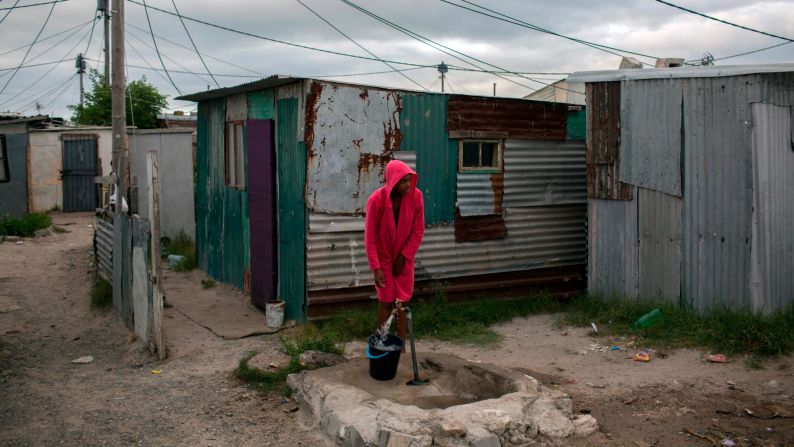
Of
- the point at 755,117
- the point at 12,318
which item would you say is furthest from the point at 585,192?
the point at 12,318

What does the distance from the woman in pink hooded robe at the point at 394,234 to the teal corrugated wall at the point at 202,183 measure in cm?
568

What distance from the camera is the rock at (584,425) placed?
5.09 meters

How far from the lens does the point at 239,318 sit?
29.7 feet

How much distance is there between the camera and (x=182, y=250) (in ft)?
43.5

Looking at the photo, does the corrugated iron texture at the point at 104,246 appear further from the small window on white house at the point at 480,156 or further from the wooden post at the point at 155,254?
the small window on white house at the point at 480,156

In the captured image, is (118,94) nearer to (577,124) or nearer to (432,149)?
(432,149)

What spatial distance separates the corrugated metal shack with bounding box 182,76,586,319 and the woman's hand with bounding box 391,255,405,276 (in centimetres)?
179

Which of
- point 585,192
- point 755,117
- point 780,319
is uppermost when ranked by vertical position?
point 755,117

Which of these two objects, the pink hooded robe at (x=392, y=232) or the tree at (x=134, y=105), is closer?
the pink hooded robe at (x=392, y=232)

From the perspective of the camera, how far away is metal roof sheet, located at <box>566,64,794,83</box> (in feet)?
23.3

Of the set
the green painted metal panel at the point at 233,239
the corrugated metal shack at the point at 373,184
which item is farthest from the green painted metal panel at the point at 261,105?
the green painted metal panel at the point at 233,239

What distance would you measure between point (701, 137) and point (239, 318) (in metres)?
5.68

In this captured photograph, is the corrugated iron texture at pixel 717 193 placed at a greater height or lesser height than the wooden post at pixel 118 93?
lesser

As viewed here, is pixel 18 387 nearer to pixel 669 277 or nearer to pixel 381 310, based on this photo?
pixel 381 310
